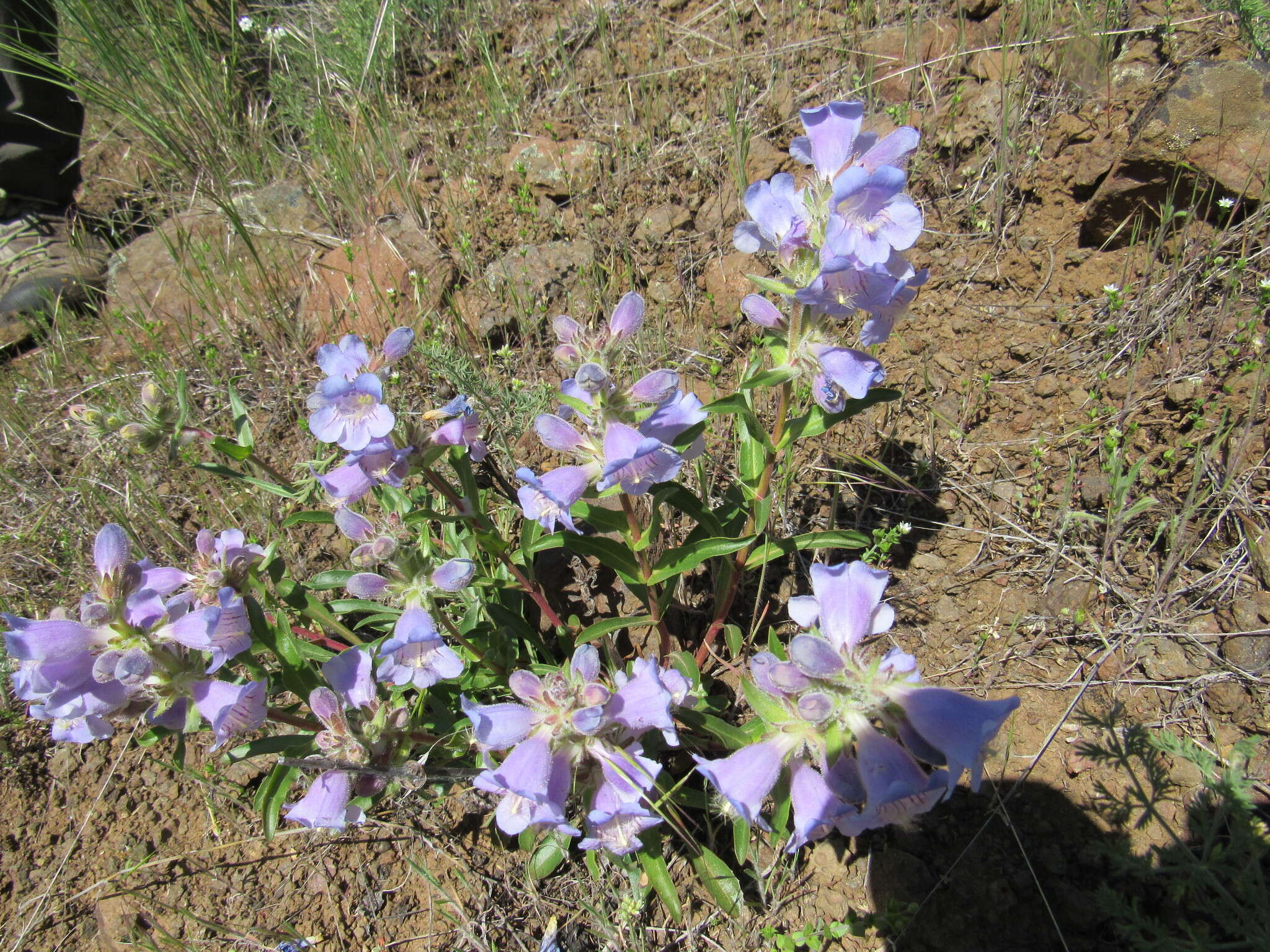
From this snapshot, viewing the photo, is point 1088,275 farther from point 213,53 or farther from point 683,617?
point 213,53

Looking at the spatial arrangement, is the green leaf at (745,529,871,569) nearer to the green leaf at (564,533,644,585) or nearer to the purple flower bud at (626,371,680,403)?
the green leaf at (564,533,644,585)

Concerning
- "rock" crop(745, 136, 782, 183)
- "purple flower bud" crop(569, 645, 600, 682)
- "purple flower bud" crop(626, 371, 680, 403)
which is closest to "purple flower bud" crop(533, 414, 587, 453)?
"purple flower bud" crop(626, 371, 680, 403)

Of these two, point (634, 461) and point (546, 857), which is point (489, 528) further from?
point (546, 857)

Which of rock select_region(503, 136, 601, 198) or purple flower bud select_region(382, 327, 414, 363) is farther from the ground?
purple flower bud select_region(382, 327, 414, 363)

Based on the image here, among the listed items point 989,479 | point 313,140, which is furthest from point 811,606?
point 313,140

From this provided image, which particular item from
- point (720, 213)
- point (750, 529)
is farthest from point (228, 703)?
point (720, 213)

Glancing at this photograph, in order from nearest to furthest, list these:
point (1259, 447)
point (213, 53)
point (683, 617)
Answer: point (1259, 447) → point (683, 617) → point (213, 53)
